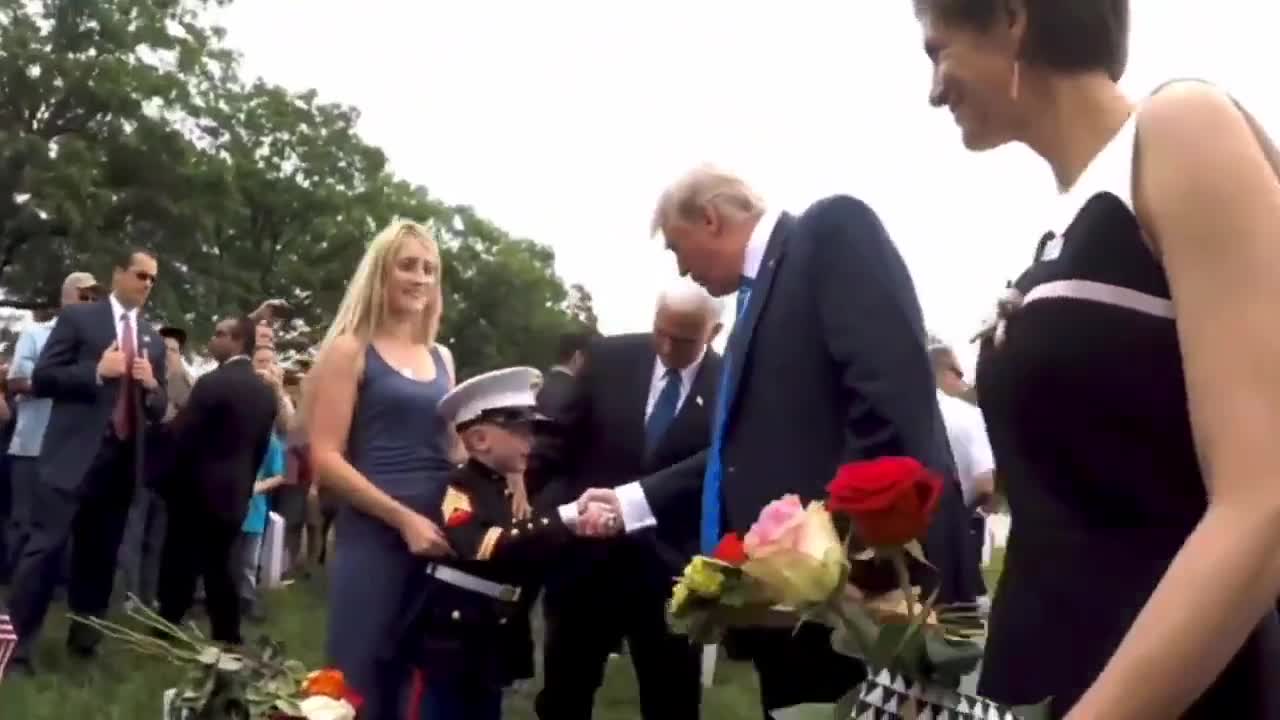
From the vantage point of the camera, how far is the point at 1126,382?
1339 mm

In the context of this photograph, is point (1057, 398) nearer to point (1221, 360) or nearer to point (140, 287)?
point (1221, 360)

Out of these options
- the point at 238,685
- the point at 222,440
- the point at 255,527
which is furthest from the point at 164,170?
the point at 238,685

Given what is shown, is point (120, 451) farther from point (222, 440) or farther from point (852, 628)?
point (852, 628)

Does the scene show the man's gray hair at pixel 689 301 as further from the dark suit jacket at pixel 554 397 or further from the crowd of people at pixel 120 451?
the crowd of people at pixel 120 451

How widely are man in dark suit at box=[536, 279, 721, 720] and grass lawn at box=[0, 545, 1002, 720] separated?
1169mm

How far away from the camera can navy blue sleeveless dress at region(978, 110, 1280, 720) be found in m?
1.33

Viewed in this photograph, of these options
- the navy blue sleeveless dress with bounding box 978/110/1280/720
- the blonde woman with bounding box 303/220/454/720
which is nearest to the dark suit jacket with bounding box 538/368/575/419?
the blonde woman with bounding box 303/220/454/720

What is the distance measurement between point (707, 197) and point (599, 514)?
1214mm

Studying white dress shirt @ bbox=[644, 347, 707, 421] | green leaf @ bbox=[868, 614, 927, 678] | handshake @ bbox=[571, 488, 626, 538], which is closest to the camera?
green leaf @ bbox=[868, 614, 927, 678]

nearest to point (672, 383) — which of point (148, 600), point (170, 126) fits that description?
point (148, 600)

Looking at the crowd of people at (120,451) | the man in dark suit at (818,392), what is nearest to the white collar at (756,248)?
the man in dark suit at (818,392)

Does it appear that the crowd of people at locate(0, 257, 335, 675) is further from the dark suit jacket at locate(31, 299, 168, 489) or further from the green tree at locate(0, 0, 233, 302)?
the green tree at locate(0, 0, 233, 302)

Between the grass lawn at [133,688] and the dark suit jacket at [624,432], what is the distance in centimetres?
117

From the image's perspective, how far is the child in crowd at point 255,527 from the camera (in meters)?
9.73
